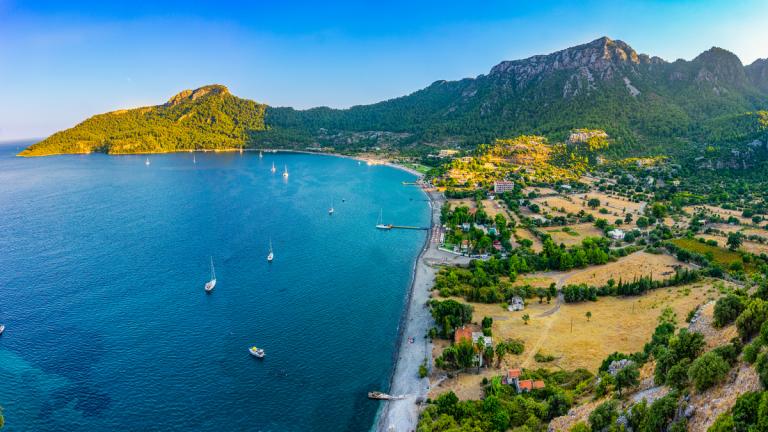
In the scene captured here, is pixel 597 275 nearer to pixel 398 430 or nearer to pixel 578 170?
pixel 398 430

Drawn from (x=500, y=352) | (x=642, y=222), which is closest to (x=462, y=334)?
(x=500, y=352)

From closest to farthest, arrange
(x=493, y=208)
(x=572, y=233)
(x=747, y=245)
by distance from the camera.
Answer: (x=747, y=245) < (x=572, y=233) < (x=493, y=208)

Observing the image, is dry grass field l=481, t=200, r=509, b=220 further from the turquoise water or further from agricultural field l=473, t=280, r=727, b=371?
agricultural field l=473, t=280, r=727, b=371

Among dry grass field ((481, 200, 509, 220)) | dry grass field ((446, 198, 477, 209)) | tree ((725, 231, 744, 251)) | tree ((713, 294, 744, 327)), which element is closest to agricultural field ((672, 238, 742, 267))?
tree ((725, 231, 744, 251))

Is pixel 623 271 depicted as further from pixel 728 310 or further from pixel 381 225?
pixel 381 225

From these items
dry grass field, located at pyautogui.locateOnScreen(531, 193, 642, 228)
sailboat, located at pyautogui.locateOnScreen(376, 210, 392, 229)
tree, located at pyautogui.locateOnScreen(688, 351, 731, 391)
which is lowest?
sailboat, located at pyautogui.locateOnScreen(376, 210, 392, 229)

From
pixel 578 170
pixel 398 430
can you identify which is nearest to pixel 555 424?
pixel 398 430
